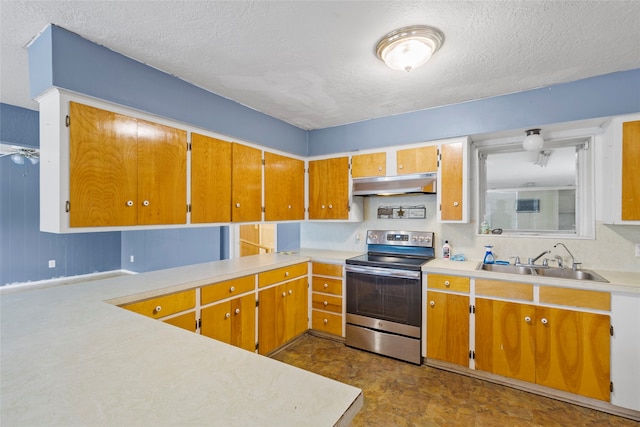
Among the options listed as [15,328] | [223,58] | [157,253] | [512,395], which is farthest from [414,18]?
[157,253]

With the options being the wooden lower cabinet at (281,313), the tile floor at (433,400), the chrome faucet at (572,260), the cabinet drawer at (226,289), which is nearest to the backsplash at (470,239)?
the chrome faucet at (572,260)

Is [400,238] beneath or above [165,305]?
above

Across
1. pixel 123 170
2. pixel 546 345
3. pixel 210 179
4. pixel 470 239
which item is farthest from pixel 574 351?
pixel 123 170

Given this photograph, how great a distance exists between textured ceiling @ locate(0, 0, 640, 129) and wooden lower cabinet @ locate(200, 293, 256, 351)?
1838 millimetres

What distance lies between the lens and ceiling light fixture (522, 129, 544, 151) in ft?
8.75

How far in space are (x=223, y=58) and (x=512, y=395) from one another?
336 cm

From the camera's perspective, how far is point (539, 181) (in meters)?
3.03

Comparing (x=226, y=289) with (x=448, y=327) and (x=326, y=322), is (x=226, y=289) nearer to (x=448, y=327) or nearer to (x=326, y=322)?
(x=326, y=322)

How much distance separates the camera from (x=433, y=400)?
2250 mm

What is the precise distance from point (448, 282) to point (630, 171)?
1.57 meters

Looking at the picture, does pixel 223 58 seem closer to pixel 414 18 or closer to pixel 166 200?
pixel 166 200

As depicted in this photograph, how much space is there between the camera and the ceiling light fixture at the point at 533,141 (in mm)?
2668

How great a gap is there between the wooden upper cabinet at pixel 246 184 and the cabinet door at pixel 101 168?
0.89 m

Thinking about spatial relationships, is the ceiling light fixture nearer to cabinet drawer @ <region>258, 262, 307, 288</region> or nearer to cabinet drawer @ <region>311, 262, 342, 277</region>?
cabinet drawer @ <region>311, 262, 342, 277</region>
